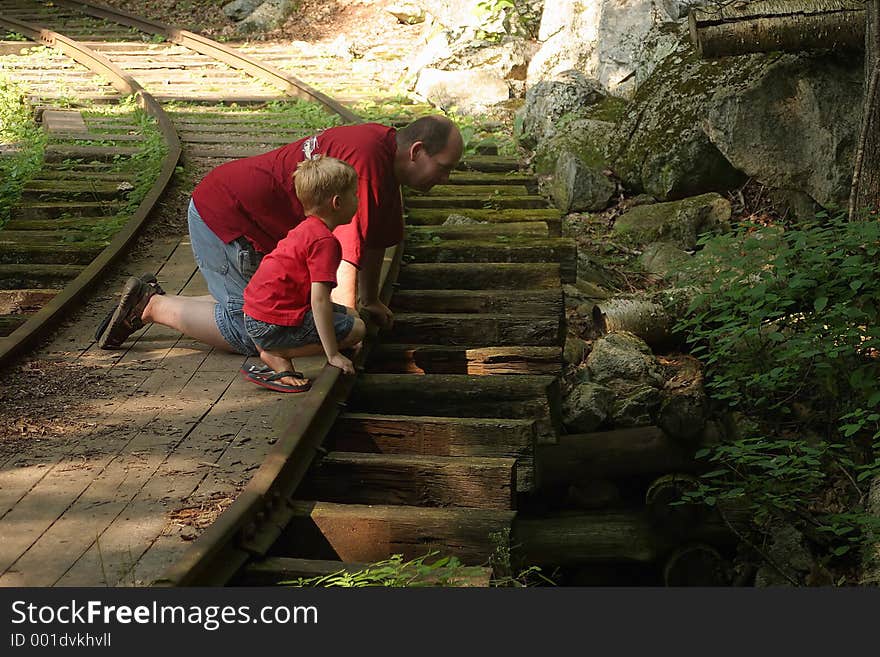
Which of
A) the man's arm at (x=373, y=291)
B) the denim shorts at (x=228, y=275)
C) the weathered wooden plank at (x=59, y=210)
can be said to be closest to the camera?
the denim shorts at (x=228, y=275)

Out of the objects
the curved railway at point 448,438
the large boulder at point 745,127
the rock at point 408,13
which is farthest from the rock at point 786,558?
the rock at point 408,13

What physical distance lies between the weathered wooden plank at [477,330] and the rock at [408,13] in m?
10.9

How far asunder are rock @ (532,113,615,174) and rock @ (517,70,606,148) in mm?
158

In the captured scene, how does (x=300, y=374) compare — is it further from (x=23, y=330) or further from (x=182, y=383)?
(x=23, y=330)

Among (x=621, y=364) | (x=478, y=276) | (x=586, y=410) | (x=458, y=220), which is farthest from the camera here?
(x=458, y=220)

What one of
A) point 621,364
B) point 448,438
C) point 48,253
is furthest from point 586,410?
point 48,253

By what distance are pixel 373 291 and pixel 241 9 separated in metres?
13.0

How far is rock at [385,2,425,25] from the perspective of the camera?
1576 cm

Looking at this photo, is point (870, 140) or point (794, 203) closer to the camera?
point (870, 140)

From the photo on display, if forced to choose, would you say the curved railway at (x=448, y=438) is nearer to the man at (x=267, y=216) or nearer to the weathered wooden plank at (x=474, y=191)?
the weathered wooden plank at (x=474, y=191)

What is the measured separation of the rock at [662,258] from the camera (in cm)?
850

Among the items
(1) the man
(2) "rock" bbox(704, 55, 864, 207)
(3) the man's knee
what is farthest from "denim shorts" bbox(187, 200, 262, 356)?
(2) "rock" bbox(704, 55, 864, 207)

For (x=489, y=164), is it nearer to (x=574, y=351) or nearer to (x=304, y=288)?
(x=574, y=351)

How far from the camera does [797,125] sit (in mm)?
8609
